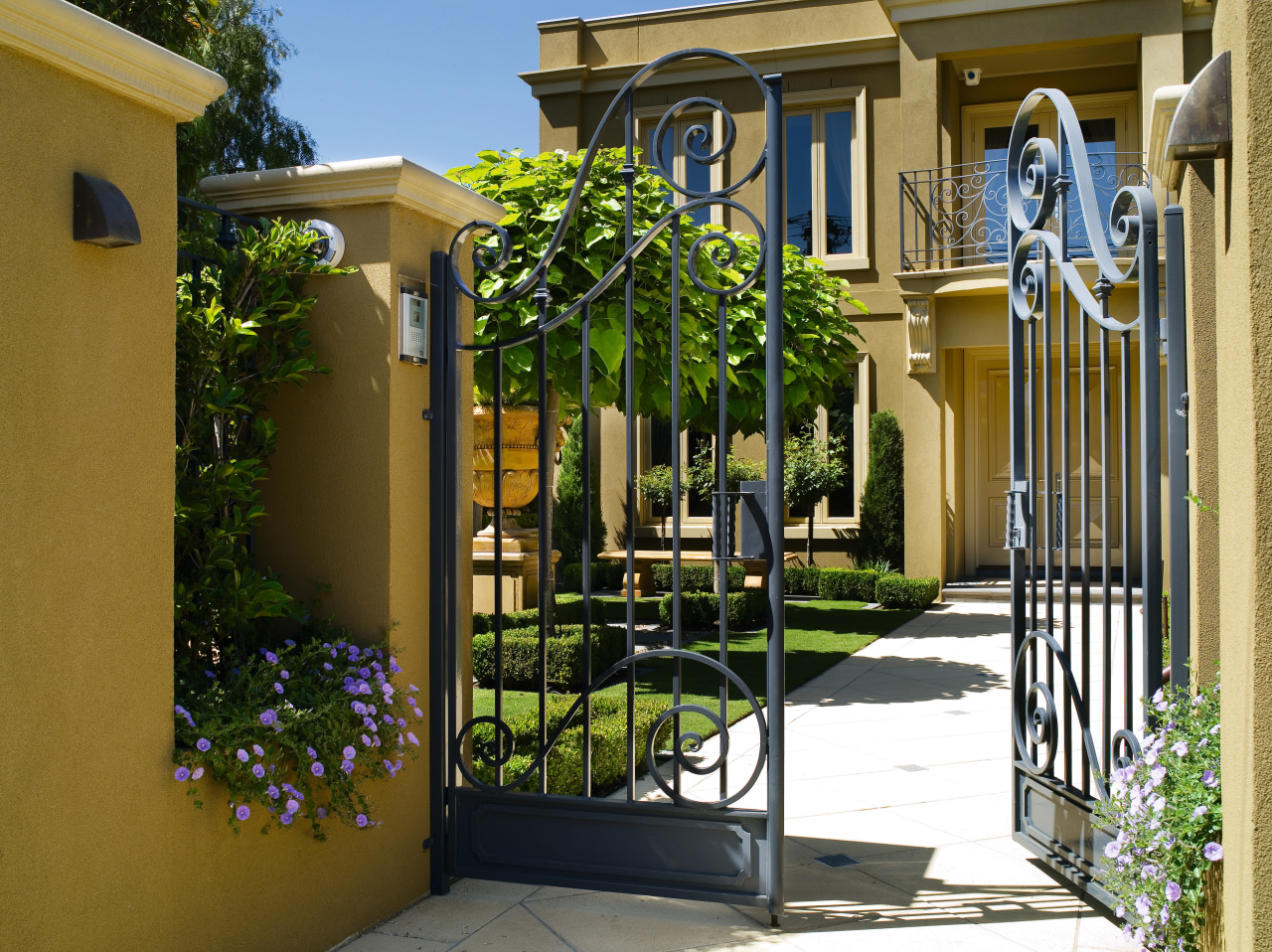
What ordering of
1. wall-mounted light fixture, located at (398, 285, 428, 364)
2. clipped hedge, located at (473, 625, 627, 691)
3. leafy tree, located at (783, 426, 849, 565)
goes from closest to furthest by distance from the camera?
wall-mounted light fixture, located at (398, 285, 428, 364) → clipped hedge, located at (473, 625, 627, 691) → leafy tree, located at (783, 426, 849, 565)

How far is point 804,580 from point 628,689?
10.1 metres

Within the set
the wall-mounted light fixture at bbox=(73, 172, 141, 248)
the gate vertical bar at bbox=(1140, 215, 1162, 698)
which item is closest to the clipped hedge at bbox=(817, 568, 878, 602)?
the gate vertical bar at bbox=(1140, 215, 1162, 698)

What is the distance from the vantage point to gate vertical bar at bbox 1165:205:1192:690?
10.2 ft

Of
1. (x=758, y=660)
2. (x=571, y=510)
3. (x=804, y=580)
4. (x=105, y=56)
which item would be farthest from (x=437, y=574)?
(x=571, y=510)

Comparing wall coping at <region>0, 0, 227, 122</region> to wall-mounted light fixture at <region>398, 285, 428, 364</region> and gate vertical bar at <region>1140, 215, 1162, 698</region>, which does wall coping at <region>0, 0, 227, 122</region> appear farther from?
gate vertical bar at <region>1140, 215, 1162, 698</region>

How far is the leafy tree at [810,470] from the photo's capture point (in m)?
13.1

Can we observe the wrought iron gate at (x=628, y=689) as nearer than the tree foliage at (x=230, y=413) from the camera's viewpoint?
No

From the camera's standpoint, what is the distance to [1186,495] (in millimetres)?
2975

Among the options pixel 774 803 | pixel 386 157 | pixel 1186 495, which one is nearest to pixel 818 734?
pixel 774 803

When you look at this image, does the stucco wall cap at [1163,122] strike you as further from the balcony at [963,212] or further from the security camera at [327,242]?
the balcony at [963,212]

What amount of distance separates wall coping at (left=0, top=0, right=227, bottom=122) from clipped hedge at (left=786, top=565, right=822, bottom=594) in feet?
36.6

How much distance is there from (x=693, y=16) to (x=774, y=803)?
13908 mm

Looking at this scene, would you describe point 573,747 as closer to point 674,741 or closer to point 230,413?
point 674,741

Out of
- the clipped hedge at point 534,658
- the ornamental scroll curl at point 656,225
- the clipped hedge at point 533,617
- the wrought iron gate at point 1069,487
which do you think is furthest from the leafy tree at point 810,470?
the ornamental scroll curl at point 656,225
